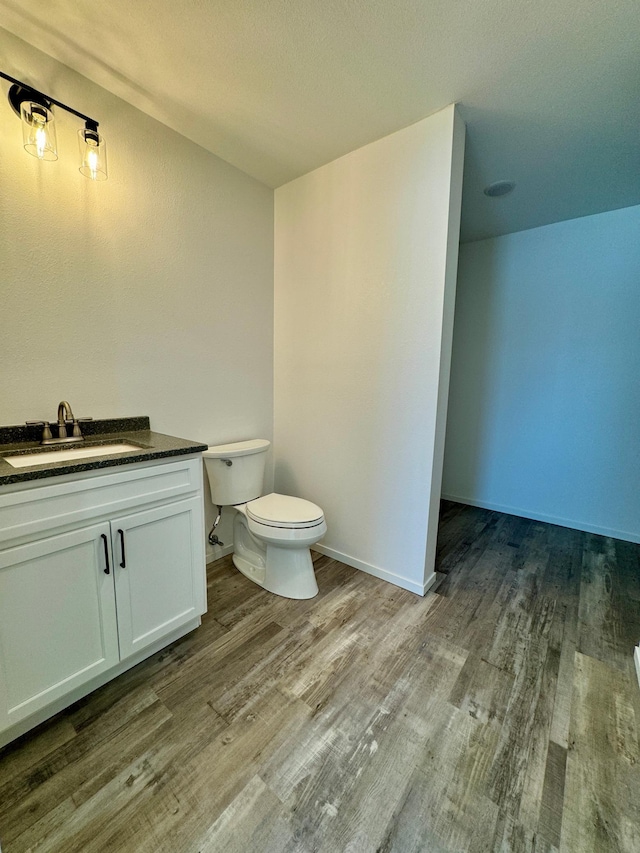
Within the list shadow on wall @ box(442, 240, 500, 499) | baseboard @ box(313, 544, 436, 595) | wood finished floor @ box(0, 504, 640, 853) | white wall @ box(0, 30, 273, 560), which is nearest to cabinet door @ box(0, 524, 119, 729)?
wood finished floor @ box(0, 504, 640, 853)

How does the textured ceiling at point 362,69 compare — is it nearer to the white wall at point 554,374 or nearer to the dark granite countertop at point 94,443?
the white wall at point 554,374

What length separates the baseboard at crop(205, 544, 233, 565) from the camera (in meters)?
2.16

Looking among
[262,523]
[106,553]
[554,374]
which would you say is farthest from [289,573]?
[554,374]

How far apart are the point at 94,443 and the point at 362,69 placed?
6.20 ft

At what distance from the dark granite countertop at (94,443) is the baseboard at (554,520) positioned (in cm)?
275

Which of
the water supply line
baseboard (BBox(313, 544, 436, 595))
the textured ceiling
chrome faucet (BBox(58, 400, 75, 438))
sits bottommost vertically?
baseboard (BBox(313, 544, 436, 595))

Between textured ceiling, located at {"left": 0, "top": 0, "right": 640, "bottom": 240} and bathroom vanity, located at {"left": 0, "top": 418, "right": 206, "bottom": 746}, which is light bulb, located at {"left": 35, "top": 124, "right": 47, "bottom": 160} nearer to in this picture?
textured ceiling, located at {"left": 0, "top": 0, "right": 640, "bottom": 240}

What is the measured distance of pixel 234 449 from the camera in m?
1.96

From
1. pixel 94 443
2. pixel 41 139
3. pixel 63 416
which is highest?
pixel 41 139

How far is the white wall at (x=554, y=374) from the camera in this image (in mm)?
2471

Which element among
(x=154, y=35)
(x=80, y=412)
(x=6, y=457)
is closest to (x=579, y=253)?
(x=154, y=35)

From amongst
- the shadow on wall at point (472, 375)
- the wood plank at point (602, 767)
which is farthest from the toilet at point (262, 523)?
the shadow on wall at point (472, 375)

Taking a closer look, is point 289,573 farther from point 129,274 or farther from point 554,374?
point 554,374

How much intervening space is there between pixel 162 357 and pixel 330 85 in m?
1.44
